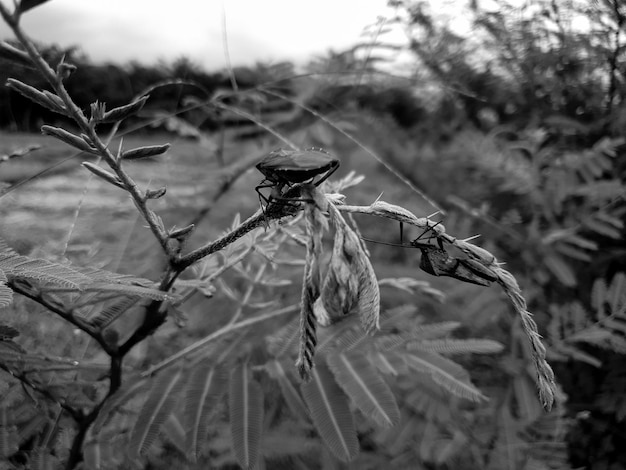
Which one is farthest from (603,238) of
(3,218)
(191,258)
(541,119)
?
(3,218)

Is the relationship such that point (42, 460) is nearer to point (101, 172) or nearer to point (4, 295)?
point (4, 295)

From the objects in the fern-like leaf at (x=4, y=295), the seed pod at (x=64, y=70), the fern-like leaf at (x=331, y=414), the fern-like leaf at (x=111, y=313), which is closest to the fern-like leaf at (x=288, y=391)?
the fern-like leaf at (x=331, y=414)

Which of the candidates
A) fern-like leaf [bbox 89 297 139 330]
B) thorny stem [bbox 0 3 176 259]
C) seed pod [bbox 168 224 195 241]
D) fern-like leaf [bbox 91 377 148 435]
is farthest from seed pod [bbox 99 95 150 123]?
fern-like leaf [bbox 91 377 148 435]

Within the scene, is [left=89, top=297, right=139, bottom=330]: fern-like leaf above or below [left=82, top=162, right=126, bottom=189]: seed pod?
below

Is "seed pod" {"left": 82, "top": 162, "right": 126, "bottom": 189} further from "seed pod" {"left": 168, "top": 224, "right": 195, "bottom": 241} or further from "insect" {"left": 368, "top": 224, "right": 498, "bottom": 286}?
"insect" {"left": 368, "top": 224, "right": 498, "bottom": 286}

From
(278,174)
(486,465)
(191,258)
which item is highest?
(278,174)

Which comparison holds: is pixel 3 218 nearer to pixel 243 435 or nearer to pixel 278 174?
pixel 243 435
